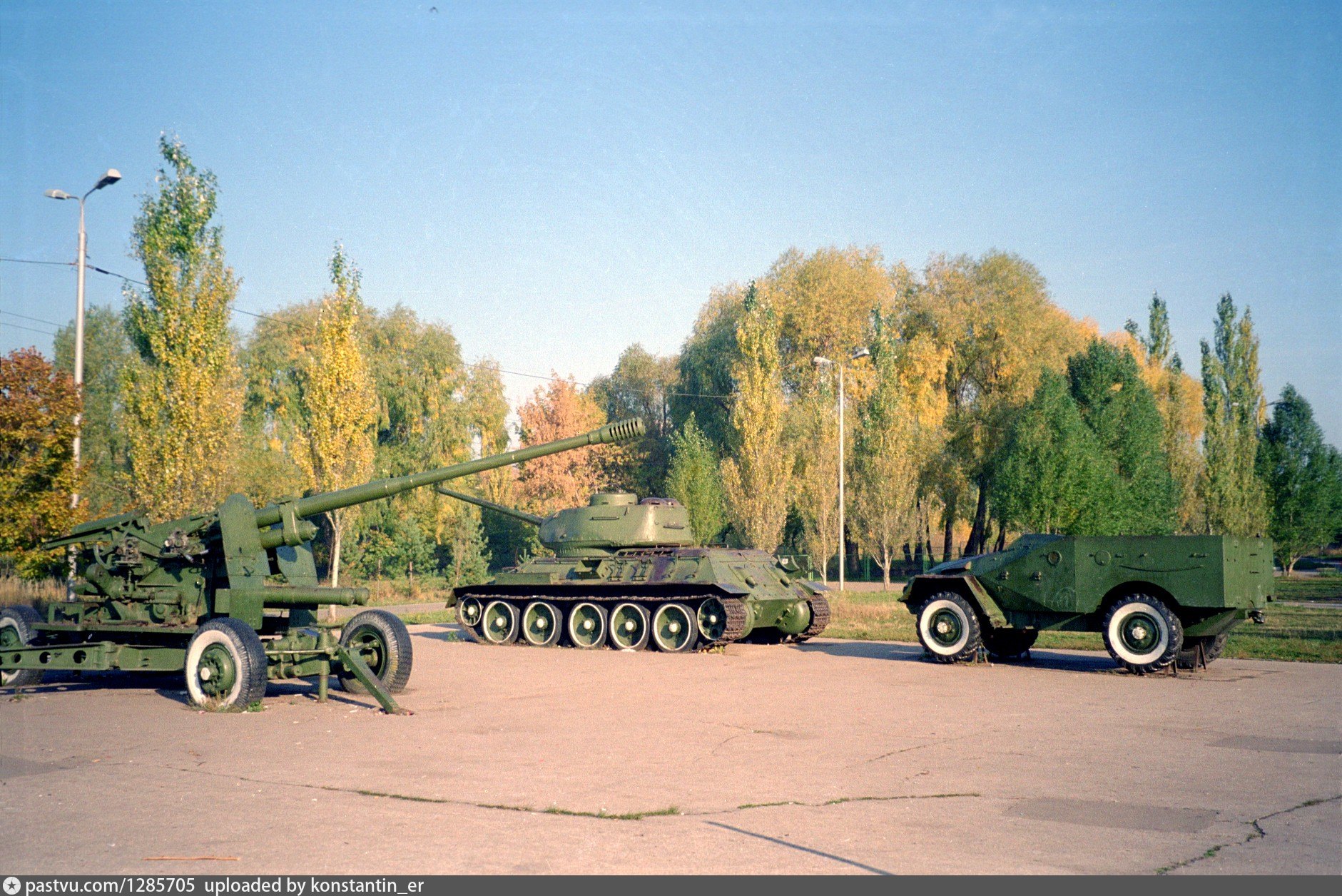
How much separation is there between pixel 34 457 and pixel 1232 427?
126 feet

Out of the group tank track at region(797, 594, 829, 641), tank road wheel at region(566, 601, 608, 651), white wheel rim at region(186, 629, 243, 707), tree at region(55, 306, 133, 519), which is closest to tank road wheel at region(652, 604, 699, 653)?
tank road wheel at region(566, 601, 608, 651)

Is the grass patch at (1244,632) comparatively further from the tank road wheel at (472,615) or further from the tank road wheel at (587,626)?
the tank road wheel at (472,615)

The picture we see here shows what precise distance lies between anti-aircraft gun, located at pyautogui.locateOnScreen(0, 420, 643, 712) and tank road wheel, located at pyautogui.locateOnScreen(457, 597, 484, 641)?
25.8 ft

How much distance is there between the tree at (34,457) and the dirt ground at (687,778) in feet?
14.8

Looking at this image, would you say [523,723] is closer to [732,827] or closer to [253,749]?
[253,749]

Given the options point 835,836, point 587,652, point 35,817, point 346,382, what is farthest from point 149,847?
point 346,382

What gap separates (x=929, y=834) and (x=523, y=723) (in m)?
5.38

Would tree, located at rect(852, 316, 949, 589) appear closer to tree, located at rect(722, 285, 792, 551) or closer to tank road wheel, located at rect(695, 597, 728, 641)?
tree, located at rect(722, 285, 792, 551)

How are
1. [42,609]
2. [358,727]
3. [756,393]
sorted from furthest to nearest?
[756,393]
[42,609]
[358,727]

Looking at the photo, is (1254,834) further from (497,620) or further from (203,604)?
(497,620)

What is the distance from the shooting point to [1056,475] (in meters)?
34.8

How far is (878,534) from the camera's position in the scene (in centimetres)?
3834

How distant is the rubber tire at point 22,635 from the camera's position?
44.0ft

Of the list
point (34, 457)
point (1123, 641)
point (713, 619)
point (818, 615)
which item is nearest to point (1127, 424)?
point (818, 615)
